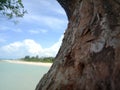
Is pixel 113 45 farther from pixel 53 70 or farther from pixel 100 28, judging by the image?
pixel 53 70

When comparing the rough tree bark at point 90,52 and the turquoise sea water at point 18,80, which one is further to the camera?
the turquoise sea water at point 18,80

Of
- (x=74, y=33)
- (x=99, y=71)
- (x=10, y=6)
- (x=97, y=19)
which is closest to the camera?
(x=99, y=71)

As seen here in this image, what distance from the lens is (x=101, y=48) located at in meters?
3.97

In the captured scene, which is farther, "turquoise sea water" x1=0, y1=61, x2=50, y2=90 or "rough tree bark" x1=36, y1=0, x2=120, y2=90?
"turquoise sea water" x1=0, y1=61, x2=50, y2=90

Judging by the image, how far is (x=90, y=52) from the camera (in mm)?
4047

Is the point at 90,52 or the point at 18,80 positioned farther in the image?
the point at 18,80

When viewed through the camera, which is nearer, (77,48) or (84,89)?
(84,89)

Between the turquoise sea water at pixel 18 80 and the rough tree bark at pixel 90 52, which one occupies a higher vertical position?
the rough tree bark at pixel 90 52

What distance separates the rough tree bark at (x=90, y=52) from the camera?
388cm

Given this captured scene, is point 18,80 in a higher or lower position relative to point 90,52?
lower

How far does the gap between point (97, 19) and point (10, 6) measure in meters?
4.42

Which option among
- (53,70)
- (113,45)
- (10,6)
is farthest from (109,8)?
(10,6)

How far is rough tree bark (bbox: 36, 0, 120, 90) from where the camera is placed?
12.7 feet

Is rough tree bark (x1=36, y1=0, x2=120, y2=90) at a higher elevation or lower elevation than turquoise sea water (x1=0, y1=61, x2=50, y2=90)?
higher
